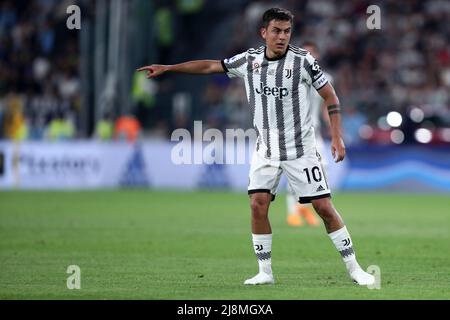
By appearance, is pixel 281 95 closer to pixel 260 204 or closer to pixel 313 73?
pixel 313 73

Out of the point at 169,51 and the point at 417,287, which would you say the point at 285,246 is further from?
the point at 169,51

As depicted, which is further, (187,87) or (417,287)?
(187,87)

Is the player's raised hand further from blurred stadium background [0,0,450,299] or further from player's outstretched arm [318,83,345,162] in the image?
blurred stadium background [0,0,450,299]

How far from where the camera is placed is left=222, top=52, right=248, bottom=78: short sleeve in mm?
10344

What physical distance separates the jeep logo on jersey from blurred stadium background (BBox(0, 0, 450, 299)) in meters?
10.8

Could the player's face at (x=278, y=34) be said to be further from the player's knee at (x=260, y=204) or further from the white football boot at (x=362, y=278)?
the white football boot at (x=362, y=278)

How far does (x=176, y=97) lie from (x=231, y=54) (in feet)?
7.39

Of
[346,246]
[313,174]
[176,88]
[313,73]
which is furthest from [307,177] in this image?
[176,88]

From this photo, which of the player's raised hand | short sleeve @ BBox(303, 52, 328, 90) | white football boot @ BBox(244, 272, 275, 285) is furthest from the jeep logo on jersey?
white football boot @ BBox(244, 272, 275, 285)

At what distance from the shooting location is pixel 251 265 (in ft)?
39.5

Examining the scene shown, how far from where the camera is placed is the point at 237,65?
34.0 ft

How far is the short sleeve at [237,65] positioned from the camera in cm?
1034
